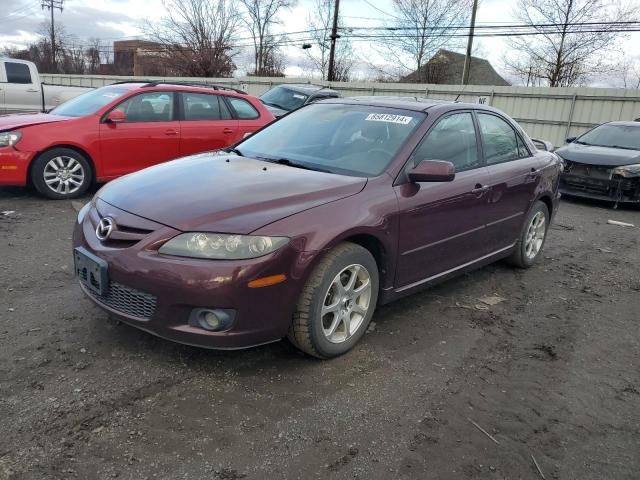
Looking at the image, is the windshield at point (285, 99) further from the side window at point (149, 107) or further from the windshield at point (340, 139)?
the windshield at point (340, 139)

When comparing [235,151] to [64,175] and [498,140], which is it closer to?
[498,140]

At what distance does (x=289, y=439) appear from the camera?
2.53 m

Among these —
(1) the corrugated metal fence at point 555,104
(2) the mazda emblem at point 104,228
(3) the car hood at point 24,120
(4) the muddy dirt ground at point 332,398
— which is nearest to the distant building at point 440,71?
(1) the corrugated metal fence at point 555,104

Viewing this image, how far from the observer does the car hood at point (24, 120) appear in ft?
21.8

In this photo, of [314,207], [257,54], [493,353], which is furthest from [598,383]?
[257,54]

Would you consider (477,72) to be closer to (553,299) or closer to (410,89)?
(410,89)

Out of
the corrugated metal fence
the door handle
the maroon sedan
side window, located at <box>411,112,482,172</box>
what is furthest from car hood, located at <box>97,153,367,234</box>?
the corrugated metal fence

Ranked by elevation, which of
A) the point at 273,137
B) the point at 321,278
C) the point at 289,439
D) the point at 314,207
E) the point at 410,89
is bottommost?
the point at 289,439

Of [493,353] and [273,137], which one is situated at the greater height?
[273,137]

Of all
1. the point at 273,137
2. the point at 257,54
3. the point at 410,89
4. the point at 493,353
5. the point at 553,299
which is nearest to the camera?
the point at 493,353

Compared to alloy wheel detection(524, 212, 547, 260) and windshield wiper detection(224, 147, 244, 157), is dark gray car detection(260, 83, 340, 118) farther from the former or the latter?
windshield wiper detection(224, 147, 244, 157)

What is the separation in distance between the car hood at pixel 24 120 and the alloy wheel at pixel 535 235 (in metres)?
5.80

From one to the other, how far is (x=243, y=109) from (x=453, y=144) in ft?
16.9

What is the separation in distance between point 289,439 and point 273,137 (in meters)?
2.56
